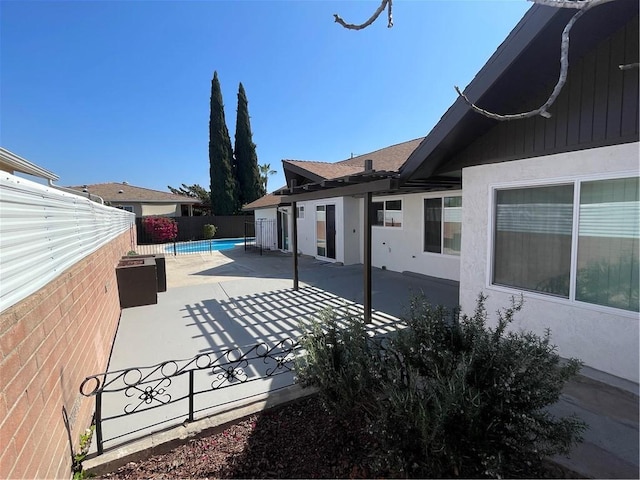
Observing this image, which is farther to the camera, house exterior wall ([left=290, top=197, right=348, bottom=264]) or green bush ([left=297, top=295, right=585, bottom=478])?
house exterior wall ([left=290, top=197, right=348, bottom=264])

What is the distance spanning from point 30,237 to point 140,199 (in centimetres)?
2860

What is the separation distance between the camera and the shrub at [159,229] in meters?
22.3

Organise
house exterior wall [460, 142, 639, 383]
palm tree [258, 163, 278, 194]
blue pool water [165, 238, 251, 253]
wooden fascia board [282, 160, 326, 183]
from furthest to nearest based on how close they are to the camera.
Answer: palm tree [258, 163, 278, 194], blue pool water [165, 238, 251, 253], wooden fascia board [282, 160, 326, 183], house exterior wall [460, 142, 639, 383]

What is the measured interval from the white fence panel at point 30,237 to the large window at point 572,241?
5.15 metres

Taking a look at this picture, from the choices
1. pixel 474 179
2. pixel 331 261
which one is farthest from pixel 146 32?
pixel 331 261

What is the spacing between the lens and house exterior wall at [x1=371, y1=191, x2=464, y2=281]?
8343 millimetres

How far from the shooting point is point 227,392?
3418mm

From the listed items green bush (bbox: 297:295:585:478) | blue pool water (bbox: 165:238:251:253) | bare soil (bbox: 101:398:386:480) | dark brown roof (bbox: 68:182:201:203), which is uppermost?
dark brown roof (bbox: 68:182:201:203)

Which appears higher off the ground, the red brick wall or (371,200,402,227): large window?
(371,200,402,227): large window

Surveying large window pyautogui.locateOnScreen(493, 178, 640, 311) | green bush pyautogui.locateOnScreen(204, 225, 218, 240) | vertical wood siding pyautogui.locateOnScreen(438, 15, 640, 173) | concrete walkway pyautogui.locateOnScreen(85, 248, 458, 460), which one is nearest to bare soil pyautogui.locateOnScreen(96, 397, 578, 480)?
concrete walkway pyautogui.locateOnScreen(85, 248, 458, 460)

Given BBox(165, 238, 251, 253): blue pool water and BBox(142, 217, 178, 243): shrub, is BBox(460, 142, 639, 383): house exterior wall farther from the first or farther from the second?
BBox(142, 217, 178, 243): shrub

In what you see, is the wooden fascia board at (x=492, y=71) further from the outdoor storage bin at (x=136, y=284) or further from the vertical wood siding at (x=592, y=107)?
the outdoor storage bin at (x=136, y=284)

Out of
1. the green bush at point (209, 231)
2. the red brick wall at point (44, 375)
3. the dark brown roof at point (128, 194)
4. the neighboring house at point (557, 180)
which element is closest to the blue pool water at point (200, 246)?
the green bush at point (209, 231)

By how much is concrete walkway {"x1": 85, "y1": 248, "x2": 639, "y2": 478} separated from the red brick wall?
18.1 inches
